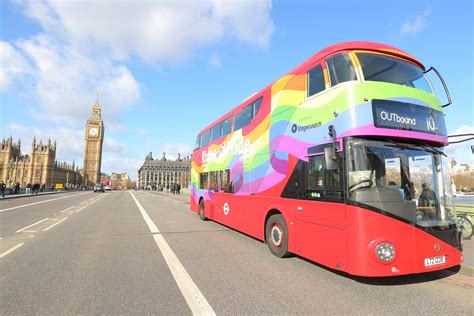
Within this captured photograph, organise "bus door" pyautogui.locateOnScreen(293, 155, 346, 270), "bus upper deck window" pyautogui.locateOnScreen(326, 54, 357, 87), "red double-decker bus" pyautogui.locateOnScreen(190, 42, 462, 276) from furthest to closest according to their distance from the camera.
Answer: "bus upper deck window" pyautogui.locateOnScreen(326, 54, 357, 87) → "bus door" pyautogui.locateOnScreen(293, 155, 346, 270) → "red double-decker bus" pyautogui.locateOnScreen(190, 42, 462, 276)

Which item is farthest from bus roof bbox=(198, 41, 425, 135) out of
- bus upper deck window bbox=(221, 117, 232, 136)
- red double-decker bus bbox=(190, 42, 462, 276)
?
bus upper deck window bbox=(221, 117, 232, 136)

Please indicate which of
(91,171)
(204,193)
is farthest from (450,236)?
(91,171)

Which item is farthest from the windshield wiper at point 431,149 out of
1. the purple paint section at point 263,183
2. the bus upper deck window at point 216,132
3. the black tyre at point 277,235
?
the bus upper deck window at point 216,132

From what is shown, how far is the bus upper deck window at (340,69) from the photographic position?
5245 mm

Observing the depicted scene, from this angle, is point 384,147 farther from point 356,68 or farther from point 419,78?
point 419,78

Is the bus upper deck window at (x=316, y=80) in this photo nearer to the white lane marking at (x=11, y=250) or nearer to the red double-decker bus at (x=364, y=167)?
the red double-decker bus at (x=364, y=167)

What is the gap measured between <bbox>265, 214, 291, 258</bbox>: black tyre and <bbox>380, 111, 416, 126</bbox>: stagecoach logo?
9.97ft

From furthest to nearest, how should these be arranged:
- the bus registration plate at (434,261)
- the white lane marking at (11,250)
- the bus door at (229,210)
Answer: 1. the bus door at (229,210)
2. the white lane marking at (11,250)
3. the bus registration plate at (434,261)

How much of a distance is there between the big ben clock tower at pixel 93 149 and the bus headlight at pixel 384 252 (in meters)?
158

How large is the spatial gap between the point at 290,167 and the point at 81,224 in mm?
9511

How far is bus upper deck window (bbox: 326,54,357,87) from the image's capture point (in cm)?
525

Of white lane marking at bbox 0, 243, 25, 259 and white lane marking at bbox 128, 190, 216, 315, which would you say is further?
white lane marking at bbox 0, 243, 25, 259

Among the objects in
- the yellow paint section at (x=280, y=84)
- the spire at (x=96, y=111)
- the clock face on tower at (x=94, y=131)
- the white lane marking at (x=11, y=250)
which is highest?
the spire at (x=96, y=111)

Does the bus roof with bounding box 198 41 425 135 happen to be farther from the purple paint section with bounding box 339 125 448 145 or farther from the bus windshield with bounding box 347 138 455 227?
the bus windshield with bounding box 347 138 455 227
